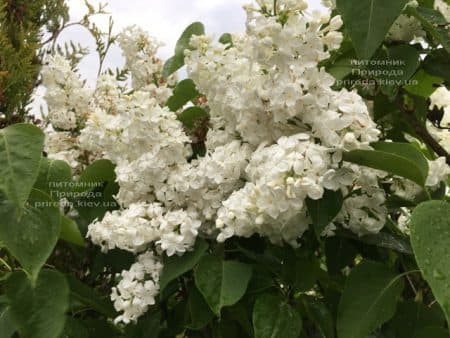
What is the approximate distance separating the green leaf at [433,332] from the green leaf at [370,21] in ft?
1.47

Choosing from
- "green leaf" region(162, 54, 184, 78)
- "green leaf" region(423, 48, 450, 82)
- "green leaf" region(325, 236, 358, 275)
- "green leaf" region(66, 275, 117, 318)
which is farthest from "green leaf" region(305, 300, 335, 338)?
"green leaf" region(162, 54, 184, 78)

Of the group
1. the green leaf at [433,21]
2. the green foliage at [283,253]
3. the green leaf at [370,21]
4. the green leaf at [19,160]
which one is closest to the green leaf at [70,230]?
the green foliage at [283,253]

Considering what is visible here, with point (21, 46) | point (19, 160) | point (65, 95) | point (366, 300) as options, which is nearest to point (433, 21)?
point (366, 300)

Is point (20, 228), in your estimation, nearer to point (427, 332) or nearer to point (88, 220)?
point (88, 220)

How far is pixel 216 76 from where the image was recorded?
1099 mm

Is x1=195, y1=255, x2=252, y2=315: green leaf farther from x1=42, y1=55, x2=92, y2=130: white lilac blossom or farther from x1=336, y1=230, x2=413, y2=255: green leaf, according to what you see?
x1=42, y1=55, x2=92, y2=130: white lilac blossom

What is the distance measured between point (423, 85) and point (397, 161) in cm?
45

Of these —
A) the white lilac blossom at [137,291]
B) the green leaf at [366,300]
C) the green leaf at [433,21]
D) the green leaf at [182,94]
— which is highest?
the green leaf at [433,21]

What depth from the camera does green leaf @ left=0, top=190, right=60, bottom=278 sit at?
88 centimetres

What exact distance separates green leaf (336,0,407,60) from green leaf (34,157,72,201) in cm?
60

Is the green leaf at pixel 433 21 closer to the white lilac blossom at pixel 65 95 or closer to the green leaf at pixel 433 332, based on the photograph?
the green leaf at pixel 433 332

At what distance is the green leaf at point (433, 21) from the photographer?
3.43ft

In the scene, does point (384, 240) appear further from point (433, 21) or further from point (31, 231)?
point (31, 231)

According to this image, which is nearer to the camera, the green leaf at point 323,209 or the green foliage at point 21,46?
the green leaf at point 323,209
